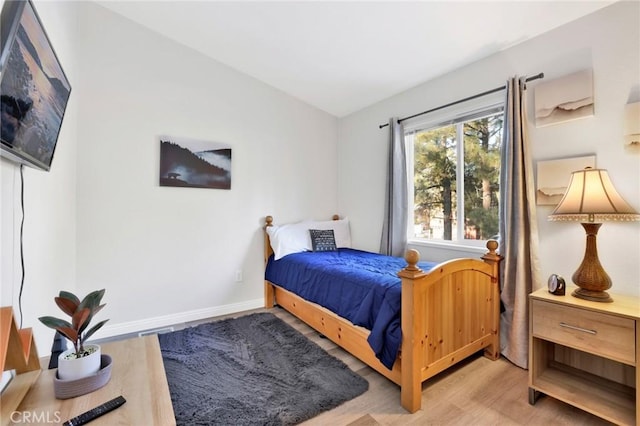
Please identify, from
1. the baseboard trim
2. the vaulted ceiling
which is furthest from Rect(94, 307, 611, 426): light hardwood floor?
the vaulted ceiling

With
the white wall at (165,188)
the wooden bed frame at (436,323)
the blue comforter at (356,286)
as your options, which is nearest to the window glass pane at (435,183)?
the blue comforter at (356,286)

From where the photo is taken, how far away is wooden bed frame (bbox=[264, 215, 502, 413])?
1597 mm

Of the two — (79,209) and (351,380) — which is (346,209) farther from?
(79,209)

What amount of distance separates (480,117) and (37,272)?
327 cm

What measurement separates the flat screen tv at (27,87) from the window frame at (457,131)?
9.06ft

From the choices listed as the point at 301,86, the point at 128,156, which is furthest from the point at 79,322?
the point at 301,86

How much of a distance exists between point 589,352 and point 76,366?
229 centimetres

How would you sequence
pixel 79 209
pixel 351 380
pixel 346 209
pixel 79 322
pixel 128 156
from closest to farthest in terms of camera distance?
pixel 79 322 < pixel 351 380 < pixel 79 209 < pixel 128 156 < pixel 346 209

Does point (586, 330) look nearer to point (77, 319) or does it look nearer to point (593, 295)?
point (593, 295)

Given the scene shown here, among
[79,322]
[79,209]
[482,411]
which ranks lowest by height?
[482,411]

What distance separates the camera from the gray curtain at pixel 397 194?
9.84 ft

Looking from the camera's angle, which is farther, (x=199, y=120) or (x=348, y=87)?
(x=348, y=87)

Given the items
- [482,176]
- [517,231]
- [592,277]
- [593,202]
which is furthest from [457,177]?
[592,277]

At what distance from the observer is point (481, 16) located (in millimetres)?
1982
